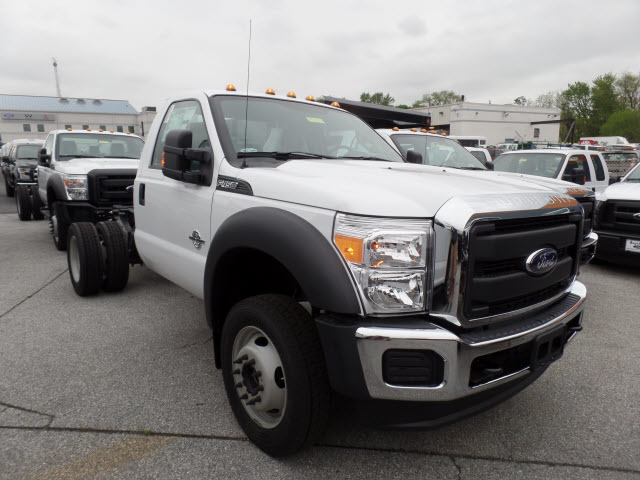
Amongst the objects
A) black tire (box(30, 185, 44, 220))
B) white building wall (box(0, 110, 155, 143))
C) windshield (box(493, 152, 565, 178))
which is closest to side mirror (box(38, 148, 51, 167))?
black tire (box(30, 185, 44, 220))

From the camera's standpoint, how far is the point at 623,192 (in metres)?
6.30

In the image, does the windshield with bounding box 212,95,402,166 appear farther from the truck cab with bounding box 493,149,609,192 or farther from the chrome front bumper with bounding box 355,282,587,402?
the truck cab with bounding box 493,149,609,192

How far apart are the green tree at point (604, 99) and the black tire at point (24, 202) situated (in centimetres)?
8174

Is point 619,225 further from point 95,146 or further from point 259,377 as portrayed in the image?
point 95,146

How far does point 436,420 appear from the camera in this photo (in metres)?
1.96

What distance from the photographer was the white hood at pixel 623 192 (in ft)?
20.0

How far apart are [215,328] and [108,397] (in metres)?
0.87

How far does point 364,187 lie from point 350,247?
1.07ft

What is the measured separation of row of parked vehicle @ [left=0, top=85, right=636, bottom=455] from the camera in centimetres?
187

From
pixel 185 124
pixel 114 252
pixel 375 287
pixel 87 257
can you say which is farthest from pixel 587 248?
pixel 87 257

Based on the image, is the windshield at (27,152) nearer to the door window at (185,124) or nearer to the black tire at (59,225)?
the black tire at (59,225)

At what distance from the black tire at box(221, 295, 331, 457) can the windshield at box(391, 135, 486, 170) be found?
5431mm

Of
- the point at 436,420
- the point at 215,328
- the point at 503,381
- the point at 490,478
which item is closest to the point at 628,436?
the point at 490,478

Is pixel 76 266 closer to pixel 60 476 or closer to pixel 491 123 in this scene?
pixel 60 476
